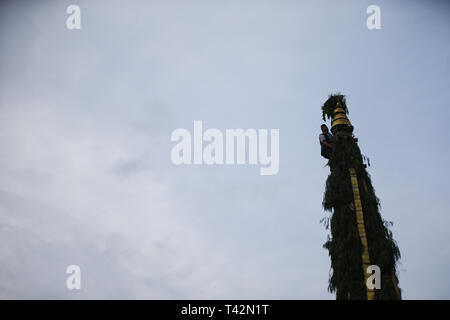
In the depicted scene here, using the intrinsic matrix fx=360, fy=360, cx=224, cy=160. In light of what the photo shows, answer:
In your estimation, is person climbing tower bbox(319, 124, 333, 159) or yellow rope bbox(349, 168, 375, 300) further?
person climbing tower bbox(319, 124, 333, 159)

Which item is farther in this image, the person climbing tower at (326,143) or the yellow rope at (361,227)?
the person climbing tower at (326,143)

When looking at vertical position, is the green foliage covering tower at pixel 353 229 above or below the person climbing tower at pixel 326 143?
below

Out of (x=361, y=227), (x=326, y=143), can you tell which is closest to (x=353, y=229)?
(x=361, y=227)

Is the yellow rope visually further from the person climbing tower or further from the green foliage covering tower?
the person climbing tower

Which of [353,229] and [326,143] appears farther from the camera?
[326,143]

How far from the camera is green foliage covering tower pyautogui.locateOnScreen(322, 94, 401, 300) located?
10.6m

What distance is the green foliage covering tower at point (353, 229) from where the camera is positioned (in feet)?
34.8

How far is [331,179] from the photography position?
1216 centimetres

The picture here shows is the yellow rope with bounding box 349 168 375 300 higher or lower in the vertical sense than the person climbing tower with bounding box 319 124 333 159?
lower

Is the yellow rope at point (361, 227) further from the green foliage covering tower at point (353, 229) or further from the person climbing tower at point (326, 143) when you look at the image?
the person climbing tower at point (326, 143)

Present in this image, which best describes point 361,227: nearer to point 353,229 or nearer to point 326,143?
point 353,229

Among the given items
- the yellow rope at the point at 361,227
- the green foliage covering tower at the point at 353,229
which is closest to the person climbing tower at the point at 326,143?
the green foliage covering tower at the point at 353,229

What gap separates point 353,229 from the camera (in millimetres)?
11172

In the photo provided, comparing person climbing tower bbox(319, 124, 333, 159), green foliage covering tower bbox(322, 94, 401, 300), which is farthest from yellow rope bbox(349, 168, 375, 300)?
person climbing tower bbox(319, 124, 333, 159)
